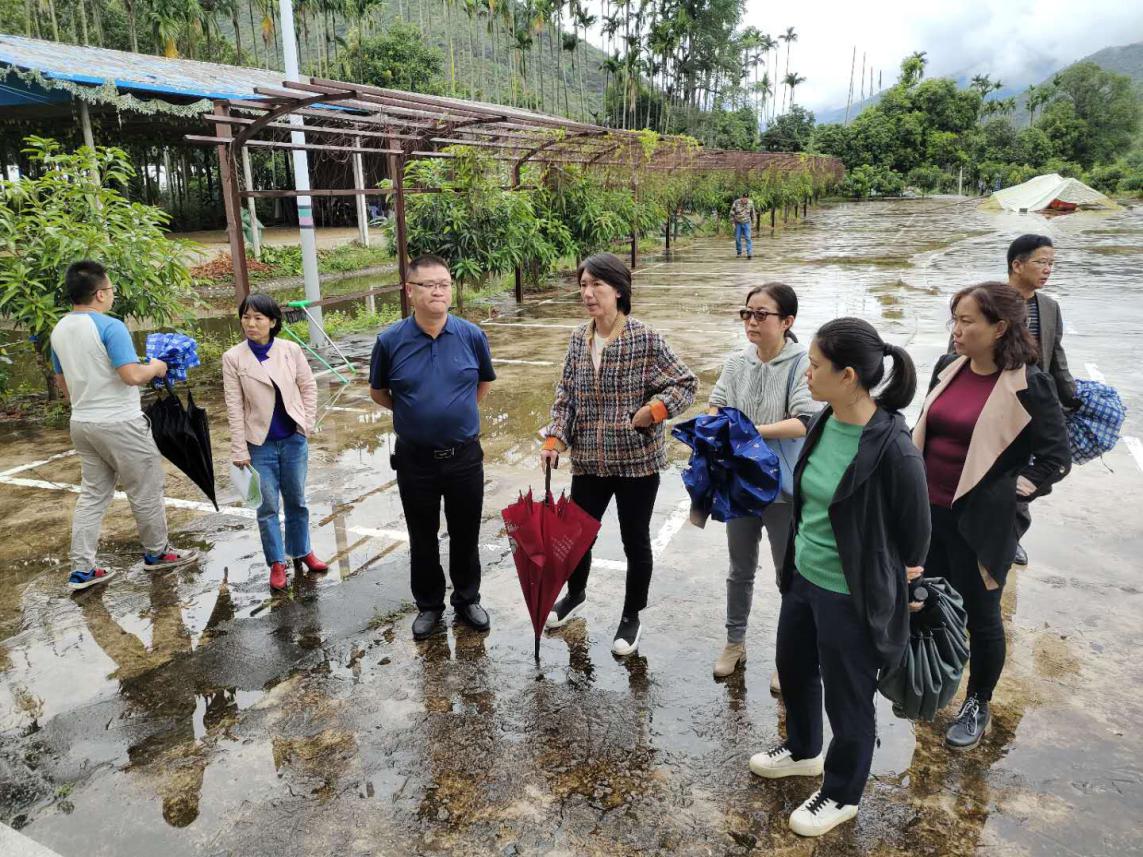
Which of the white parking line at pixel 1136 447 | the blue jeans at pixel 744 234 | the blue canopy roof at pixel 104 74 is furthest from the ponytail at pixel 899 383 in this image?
the blue jeans at pixel 744 234

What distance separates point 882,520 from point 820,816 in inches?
37.5

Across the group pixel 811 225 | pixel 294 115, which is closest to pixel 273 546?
pixel 294 115

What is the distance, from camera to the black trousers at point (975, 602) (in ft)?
9.05

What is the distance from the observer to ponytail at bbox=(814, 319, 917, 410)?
2123 millimetres

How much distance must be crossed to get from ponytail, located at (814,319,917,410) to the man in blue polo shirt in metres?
1.66

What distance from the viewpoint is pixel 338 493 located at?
534cm

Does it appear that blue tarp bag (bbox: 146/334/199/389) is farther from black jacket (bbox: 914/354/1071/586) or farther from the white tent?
the white tent

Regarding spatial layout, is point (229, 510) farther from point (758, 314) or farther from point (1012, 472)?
point (1012, 472)

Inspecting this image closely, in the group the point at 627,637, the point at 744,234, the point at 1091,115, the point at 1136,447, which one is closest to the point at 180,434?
the point at 627,637

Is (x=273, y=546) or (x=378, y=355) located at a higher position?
(x=378, y=355)

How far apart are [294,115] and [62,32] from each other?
1518 inches

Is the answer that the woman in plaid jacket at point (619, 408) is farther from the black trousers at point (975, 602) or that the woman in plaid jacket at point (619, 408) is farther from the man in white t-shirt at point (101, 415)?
the man in white t-shirt at point (101, 415)

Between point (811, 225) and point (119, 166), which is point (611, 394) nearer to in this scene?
point (119, 166)

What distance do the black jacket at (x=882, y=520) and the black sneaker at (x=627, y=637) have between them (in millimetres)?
1382
